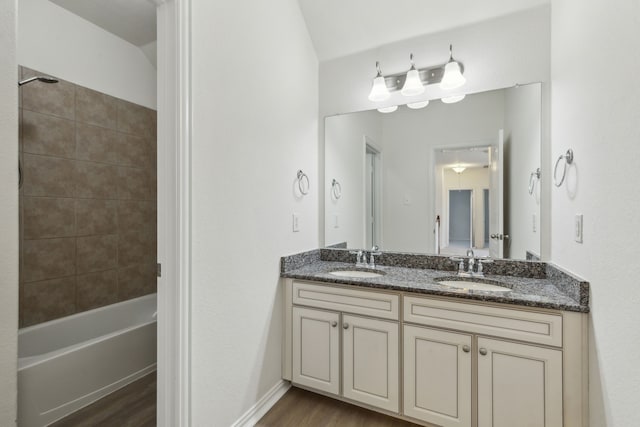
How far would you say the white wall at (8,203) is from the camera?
2.69 feet

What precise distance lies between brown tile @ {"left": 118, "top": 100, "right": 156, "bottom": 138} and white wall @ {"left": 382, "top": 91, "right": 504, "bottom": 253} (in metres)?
2.32

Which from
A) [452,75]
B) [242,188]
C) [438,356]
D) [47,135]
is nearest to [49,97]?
[47,135]

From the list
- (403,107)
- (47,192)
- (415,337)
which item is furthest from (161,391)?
(403,107)

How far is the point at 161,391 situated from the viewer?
4.28 ft

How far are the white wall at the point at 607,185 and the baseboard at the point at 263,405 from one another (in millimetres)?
1646

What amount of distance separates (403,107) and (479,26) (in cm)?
68

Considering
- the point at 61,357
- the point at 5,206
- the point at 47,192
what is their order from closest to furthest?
the point at 5,206, the point at 61,357, the point at 47,192

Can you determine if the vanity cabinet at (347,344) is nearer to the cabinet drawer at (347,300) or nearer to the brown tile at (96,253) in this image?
the cabinet drawer at (347,300)

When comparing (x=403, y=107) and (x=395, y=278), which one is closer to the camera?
(x=395, y=278)

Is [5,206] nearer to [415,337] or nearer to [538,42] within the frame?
[415,337]

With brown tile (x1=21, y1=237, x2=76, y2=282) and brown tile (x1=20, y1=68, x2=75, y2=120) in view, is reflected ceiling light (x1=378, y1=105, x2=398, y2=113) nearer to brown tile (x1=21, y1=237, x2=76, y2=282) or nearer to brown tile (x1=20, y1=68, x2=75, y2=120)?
brown tile (x1=20, y1=68, x2=75, y2=120)

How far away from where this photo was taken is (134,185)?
2.78 m

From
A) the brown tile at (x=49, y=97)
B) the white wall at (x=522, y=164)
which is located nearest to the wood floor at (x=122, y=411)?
the brown tile at (x=49, y=97)

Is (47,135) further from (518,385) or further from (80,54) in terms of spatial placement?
Answer: (518,385)
